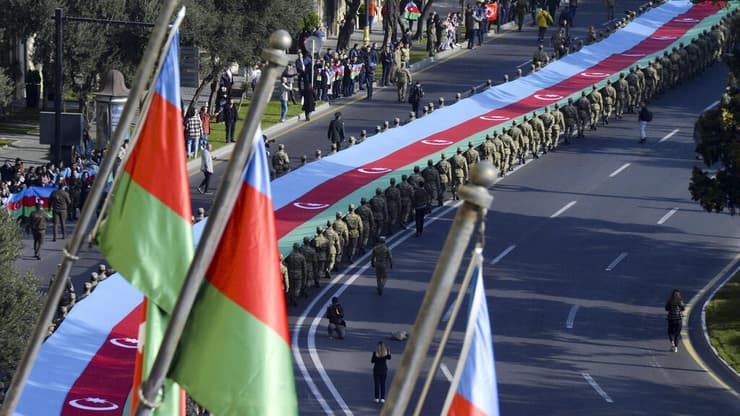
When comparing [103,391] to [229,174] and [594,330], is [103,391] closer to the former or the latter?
[594,330]

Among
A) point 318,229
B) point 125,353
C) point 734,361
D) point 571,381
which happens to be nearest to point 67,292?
point 125,353

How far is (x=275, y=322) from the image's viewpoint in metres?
9.10

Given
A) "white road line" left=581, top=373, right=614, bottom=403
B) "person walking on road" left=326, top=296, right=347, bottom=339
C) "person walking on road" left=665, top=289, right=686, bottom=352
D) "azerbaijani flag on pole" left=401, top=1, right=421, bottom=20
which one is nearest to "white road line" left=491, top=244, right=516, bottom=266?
"person walking on road" left=665, top=289, right=686, bottom=352

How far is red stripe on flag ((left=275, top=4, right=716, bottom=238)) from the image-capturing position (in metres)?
34.8

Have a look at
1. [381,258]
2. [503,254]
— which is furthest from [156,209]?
[503,254]

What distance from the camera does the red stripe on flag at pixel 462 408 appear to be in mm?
8820

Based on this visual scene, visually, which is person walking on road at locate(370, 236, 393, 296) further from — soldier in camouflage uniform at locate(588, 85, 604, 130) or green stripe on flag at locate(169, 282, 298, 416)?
green stripe on flag at locate(169, 282, 298, 416)

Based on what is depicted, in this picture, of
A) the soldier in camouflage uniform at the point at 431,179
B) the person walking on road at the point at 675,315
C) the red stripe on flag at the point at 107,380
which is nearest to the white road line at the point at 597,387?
the person walking on road at the point at 675,315

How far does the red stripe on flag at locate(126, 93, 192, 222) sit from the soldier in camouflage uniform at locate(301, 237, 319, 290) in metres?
21.3

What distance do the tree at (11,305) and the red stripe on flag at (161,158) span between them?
491 inches

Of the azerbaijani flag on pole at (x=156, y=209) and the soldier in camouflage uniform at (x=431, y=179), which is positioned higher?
the azerbaijani flag on pole at (x=156, y=209)

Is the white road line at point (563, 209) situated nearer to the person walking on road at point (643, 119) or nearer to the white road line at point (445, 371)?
the person walking on road at point (643, 119)

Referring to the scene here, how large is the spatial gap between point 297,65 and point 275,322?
1593 inches

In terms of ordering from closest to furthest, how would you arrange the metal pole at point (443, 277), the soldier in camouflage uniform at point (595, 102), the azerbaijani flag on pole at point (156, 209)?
1. the metal pole at point (443, 277)
2. the azerbaijani flag on pole at point (156, 209)
3. the soldier in camouflage uniform at point (595, 102)
